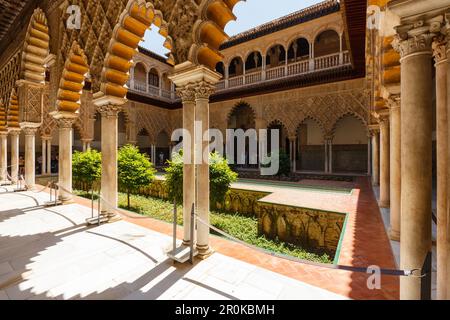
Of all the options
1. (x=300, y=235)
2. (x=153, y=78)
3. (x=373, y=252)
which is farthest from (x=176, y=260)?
(x=153, y=78)

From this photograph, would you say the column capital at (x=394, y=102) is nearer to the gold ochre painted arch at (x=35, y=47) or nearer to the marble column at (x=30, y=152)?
the gold ochre painted arch at (x=35, y=47)

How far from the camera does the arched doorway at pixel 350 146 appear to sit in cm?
1463

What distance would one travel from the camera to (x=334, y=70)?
1223cm

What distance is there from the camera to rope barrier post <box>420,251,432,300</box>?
184 cm

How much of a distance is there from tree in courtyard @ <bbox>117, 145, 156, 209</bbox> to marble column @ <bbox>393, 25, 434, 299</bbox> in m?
7.88

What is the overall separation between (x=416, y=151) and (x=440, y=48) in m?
0.92

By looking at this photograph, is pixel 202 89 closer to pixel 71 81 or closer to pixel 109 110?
pixel 109 110

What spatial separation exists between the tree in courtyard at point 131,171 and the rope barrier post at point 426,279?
8002 millimetres

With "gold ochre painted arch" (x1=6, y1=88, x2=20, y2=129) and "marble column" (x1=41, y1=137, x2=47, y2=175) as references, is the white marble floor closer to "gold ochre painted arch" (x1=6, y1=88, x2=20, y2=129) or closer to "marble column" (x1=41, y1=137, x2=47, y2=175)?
"gold ochre painted arch" (x1=6, y1=88, x2=20, y2=129)

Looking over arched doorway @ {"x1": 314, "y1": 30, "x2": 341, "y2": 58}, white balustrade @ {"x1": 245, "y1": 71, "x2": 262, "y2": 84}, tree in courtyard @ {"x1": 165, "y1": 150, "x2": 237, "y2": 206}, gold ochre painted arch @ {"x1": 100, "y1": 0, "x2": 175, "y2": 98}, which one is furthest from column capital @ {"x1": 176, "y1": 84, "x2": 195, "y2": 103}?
arched doorway @ {"x1": 314, "y1": 30, "x2": 341, "y2": 58}

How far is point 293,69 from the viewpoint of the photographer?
1418 centimetres

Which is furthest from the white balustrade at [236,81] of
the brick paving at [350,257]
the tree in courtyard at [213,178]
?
the brick paving at [350,257]

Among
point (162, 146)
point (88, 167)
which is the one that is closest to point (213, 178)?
point (88, 167)
